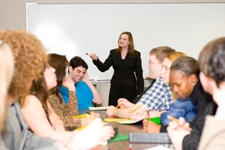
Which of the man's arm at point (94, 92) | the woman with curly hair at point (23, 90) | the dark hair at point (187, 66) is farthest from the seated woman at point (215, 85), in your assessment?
the man's arm at point (94, 92)

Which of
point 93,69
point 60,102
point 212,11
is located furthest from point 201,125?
point 212,11

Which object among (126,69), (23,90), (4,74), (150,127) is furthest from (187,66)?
(126,69)

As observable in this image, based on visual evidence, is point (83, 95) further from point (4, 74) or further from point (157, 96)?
point (4, 74)

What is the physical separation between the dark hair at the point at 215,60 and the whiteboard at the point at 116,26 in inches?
151

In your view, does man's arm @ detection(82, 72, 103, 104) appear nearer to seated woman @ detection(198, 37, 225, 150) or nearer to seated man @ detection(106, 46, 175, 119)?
seated man @ detection(106, 46, 175, 119)

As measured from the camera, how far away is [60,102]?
2281mm

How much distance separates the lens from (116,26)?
4750 mm

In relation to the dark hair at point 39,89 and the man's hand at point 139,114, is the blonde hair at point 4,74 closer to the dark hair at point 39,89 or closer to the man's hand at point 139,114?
the dark hair at point 39,89

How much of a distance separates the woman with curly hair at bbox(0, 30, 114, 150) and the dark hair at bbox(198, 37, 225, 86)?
437 millimetres

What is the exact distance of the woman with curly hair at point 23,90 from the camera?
3.31 feet

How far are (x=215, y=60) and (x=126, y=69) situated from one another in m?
3.16

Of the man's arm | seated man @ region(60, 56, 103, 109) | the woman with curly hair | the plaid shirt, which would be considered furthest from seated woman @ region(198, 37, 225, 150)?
the man's arm

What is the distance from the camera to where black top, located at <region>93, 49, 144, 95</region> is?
401 cm

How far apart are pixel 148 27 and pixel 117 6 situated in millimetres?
654
